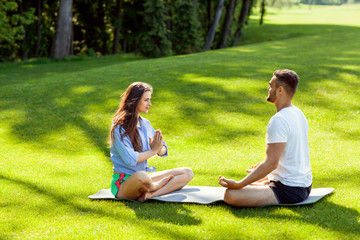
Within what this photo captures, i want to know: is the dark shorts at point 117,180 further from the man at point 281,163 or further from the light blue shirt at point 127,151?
the man at point 281,163

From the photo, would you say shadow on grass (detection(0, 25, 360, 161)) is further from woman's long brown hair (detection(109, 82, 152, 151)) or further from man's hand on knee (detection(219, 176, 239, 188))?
man's hand on knee (detection(219, 176, 239, 188))

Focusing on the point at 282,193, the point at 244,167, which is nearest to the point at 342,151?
the point at 244,167

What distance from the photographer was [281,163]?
6.07m

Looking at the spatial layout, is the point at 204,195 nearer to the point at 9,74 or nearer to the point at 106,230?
the point at 106,230

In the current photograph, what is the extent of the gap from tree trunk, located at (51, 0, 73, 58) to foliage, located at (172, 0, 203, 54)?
293 inches

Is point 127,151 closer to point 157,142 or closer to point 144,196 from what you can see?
point 157,142

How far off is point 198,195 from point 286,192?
4.56ft

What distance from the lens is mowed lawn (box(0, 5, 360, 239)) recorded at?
594 cm

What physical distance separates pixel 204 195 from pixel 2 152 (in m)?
5.54

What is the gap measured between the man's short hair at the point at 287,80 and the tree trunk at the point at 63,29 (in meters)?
24.2

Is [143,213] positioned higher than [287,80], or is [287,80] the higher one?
[287,80]

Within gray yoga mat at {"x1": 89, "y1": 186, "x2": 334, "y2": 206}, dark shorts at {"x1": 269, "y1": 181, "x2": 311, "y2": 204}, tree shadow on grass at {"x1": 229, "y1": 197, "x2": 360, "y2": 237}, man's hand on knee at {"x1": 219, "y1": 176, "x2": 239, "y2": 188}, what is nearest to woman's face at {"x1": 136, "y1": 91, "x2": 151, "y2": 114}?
gray yoga mat at {"x1": 89, "y1": 186, "x2": 334, "y2": 206}

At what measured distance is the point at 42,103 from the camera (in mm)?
14445

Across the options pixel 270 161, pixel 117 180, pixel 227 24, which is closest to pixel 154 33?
pixel 227 24
